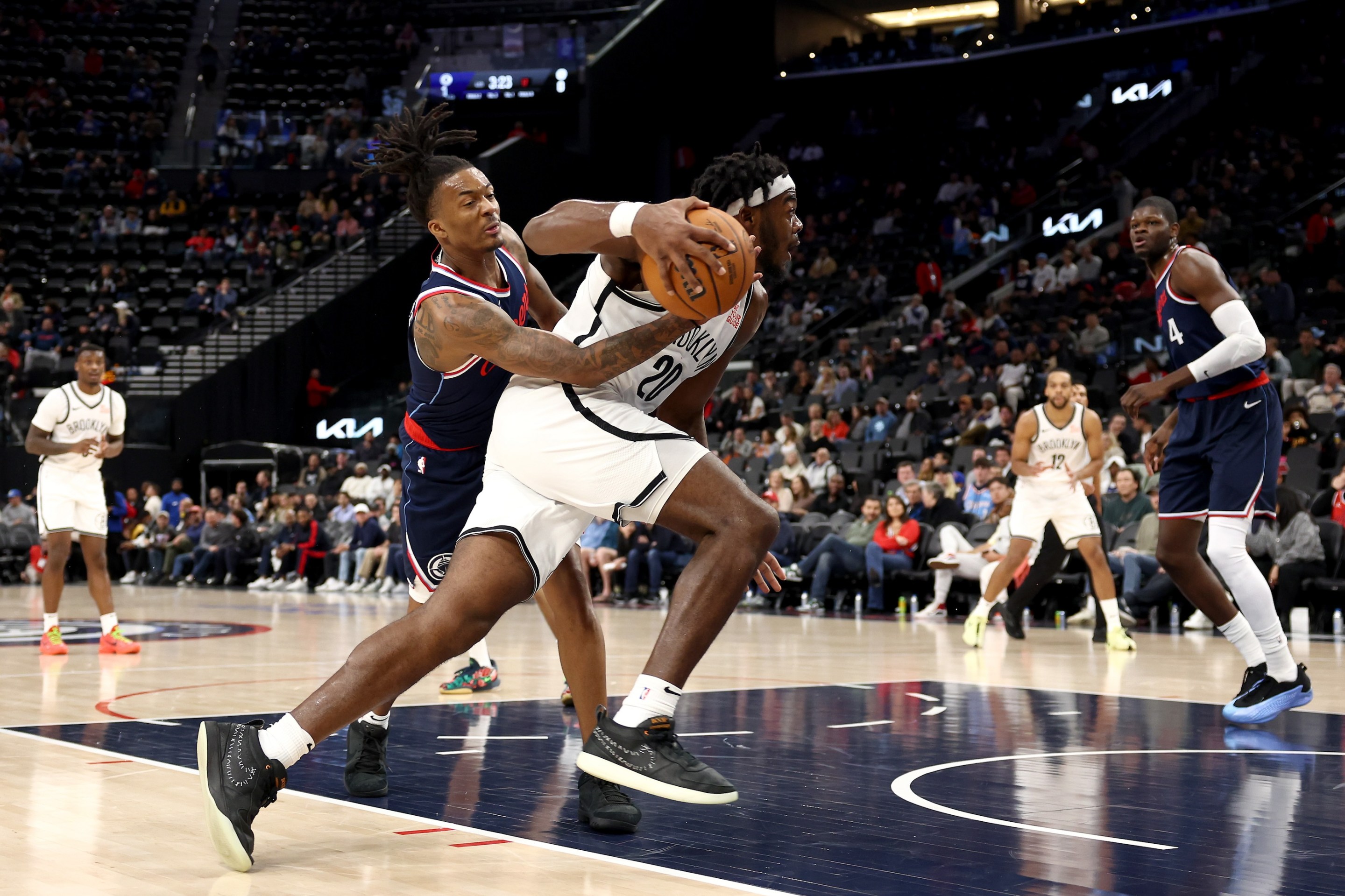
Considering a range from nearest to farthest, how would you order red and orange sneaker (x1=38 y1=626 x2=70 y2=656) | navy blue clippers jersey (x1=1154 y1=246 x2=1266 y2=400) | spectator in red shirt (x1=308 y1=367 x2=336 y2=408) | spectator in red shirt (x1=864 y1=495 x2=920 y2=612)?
1. navy blue clippers jersey (x1=1154 y1=246 x2=1266 y2=400)
2. red and orange sneaker (x1=38 y1=626 x2=70 y2=656)
3. spectator in red shirt (x1=864 y1=495 x2=920 y2=612)
4. spectator in red shirt (x1=308 y1=367 x2=336 y2=408)

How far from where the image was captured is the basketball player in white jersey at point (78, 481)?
812 centimetres

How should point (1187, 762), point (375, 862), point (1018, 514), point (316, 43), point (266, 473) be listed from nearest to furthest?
point (375, 862)
point (1187, 762)
point (1018, 514)
point (266, 473)
point (316, 43)

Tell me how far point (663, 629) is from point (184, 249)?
22162 mm

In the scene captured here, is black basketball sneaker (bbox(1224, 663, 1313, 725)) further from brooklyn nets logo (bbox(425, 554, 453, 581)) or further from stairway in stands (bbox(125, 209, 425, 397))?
stairway in stands (bbox(125, 209, 425, 397))

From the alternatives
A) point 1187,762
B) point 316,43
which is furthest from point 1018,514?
point 316,43

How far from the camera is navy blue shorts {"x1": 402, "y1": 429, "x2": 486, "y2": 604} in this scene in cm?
414

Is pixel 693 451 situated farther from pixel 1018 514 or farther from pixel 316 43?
pixel 316 43

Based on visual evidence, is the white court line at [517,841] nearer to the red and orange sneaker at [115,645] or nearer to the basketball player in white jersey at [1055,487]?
the red and orange sneaker at [115,645]

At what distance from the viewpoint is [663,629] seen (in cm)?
331

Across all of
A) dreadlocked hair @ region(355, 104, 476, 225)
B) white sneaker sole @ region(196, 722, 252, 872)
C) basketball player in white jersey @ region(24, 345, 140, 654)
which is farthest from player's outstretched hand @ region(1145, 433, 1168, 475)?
basketball player in white jersey @ region(24, 345, 140, 654)

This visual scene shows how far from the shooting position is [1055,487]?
9070 millimetres

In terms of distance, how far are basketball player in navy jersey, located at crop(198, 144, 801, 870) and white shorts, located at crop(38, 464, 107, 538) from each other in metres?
5.58

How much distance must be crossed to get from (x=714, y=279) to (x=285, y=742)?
1.39 m

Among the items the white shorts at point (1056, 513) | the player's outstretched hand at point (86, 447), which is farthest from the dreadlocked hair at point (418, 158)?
the white shorts at point (1056, 513)
